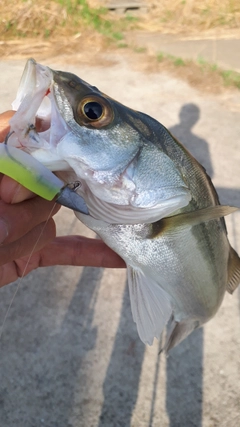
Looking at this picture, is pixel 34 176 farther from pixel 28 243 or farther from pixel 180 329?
pixel 180 329

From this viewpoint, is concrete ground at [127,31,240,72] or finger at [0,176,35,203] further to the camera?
concrete ground at [127,31,240,72]

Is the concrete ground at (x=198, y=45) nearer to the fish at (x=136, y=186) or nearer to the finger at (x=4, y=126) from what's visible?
the fish at (x=136, y=186)

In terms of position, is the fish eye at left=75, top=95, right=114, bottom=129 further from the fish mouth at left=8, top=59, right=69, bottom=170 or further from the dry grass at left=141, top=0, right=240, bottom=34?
the dry grass at left=141, top=0, right=240, bottom=34

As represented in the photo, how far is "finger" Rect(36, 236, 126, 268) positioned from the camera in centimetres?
165

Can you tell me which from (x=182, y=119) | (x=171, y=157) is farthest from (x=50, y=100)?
(x=182, y=119)

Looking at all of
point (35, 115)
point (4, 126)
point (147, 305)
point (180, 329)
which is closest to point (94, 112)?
point (35, 115)

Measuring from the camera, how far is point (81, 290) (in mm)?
2297

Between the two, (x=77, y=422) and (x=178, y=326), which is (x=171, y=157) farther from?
(x=77, y=422)

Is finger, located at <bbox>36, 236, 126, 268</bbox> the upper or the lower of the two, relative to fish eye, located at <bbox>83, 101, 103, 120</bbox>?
lower

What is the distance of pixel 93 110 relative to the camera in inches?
38.1

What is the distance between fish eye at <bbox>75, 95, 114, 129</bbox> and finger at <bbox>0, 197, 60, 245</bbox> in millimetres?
251

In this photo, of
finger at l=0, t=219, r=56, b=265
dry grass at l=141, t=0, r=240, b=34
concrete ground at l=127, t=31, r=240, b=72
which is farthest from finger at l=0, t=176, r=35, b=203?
dry grass at l=141, t=0, r=240, b=34

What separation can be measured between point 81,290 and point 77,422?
2.52 ft

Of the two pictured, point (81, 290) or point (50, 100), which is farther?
point (81, 290)
